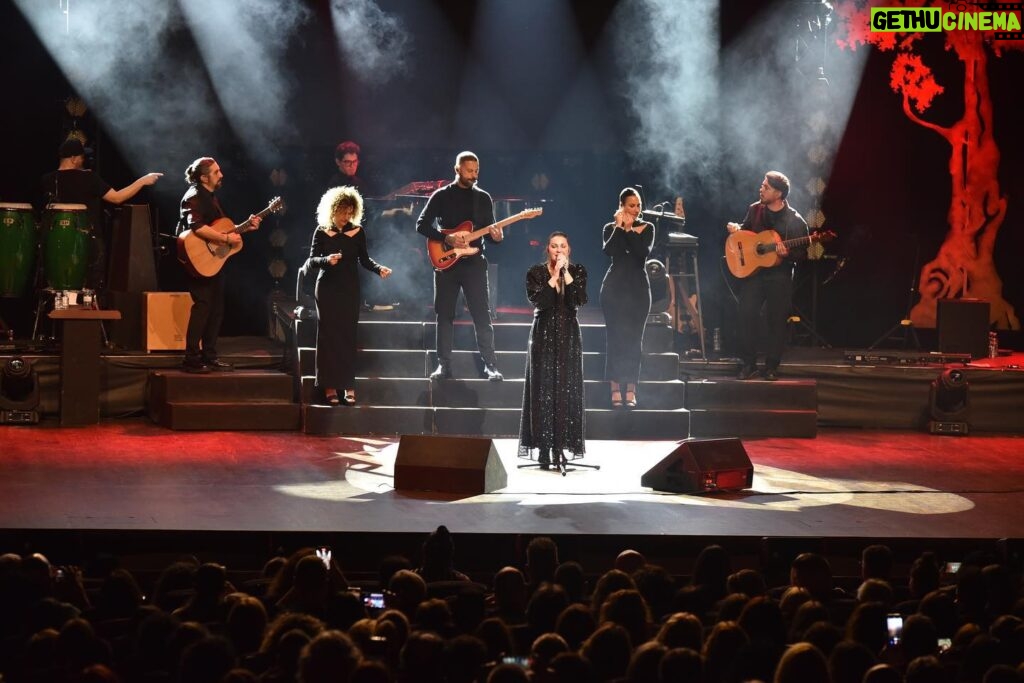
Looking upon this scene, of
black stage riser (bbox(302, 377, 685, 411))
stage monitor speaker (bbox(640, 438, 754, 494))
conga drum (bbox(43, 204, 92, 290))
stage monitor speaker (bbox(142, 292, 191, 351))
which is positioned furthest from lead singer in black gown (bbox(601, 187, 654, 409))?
conga drum (bbox(43, 204, 92, 290))

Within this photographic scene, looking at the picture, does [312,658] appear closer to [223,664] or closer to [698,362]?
[223,664]

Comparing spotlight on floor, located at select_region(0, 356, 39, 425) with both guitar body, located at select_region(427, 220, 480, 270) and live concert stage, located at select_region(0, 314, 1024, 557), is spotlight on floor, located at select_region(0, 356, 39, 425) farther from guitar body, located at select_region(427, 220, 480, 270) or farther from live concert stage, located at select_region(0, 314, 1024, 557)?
guitar body, located at select_region(427, 220, 480, 270)

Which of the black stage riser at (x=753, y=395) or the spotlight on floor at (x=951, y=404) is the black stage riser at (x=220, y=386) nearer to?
the black stage riser at (x=753, y=395)

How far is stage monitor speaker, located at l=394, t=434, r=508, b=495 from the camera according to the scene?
7996 mm

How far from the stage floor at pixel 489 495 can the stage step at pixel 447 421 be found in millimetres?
187

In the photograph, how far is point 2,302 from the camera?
41.4 feet

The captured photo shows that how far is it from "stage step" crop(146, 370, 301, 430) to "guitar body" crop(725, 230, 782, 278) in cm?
392

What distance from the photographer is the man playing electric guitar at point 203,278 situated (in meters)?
10.3

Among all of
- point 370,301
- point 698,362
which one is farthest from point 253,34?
point 698,362

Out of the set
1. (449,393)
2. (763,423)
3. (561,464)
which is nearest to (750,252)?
(763,423)

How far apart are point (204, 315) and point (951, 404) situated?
6.43 metres

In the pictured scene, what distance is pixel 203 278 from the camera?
10453 mm

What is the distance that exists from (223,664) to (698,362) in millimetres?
8279

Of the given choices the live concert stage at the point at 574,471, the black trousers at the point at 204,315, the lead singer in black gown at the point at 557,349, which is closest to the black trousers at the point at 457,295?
the live concert stage at the point at 574,471
